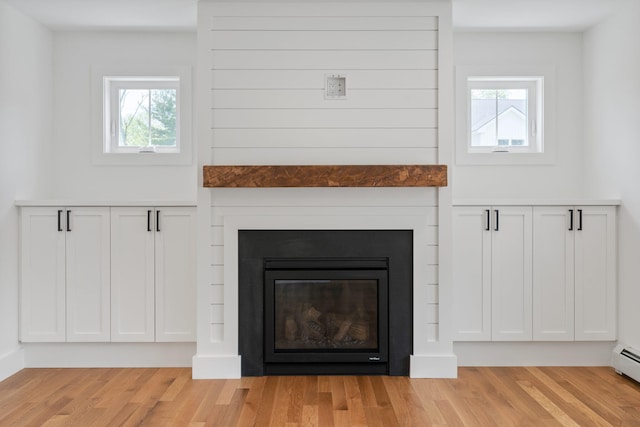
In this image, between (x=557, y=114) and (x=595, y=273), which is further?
(x=557, y=114)

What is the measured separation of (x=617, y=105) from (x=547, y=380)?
1.81 metres

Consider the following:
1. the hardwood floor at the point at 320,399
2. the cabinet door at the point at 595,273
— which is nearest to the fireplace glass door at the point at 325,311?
the hardwood floor at the point at 320,399

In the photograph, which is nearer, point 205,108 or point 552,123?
point 205,108

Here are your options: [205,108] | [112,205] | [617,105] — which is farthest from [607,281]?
[112,205]

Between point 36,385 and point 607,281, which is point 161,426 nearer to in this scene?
point 36,385

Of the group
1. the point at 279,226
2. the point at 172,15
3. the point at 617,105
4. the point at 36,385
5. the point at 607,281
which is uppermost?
the point at 172,15

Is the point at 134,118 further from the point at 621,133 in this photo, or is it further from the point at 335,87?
the point at 621,133

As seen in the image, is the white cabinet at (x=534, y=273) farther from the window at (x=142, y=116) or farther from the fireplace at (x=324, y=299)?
the window at (x=142, y=116)

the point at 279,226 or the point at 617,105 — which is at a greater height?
the point at 617,105

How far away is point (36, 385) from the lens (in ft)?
11.1

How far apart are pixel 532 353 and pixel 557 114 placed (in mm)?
1718

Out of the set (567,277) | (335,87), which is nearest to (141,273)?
(335,87)

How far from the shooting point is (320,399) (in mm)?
3098

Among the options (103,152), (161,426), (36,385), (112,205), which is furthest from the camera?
(103,152)
